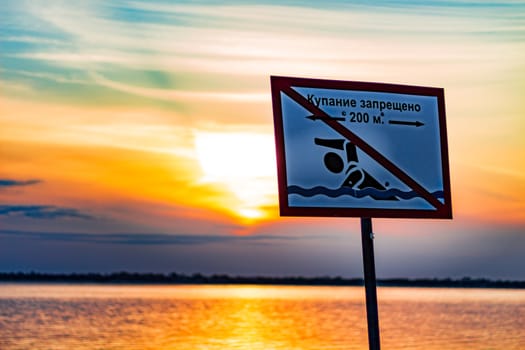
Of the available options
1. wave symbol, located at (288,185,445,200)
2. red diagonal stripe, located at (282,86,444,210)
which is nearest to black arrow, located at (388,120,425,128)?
red diagonal stripe, located at (282,86,444,210)

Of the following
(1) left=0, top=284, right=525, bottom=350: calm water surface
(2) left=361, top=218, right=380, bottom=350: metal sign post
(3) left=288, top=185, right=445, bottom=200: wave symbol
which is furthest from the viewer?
(1) left=0, top=284, right=525, bottom=350: calm water surface

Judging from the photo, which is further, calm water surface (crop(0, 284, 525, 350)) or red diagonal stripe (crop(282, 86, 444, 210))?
calm water surface (crop(0, 284, 525, 350))

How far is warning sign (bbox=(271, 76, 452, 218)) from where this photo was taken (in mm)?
6129

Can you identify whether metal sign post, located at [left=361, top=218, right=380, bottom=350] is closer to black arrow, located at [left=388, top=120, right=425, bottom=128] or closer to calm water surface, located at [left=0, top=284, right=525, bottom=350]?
black arrow, located at [left=388, top=120, right=425, bottom=128]

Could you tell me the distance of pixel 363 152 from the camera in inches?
247

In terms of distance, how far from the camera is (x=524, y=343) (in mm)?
45469

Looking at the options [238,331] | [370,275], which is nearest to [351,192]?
[370,275]

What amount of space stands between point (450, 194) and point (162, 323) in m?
56.5

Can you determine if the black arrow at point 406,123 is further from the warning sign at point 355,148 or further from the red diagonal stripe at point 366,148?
the red diagonal stripe at point 366,148


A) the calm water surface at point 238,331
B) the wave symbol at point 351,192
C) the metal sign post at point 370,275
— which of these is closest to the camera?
the wave symbol at point 351,192

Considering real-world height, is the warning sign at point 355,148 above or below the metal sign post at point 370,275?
above

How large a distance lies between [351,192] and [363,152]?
0.26m

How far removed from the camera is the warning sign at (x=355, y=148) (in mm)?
6129

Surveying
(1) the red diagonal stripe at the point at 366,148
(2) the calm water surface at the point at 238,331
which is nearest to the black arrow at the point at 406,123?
(1) the red diagonal stripe at the point at 366,148
